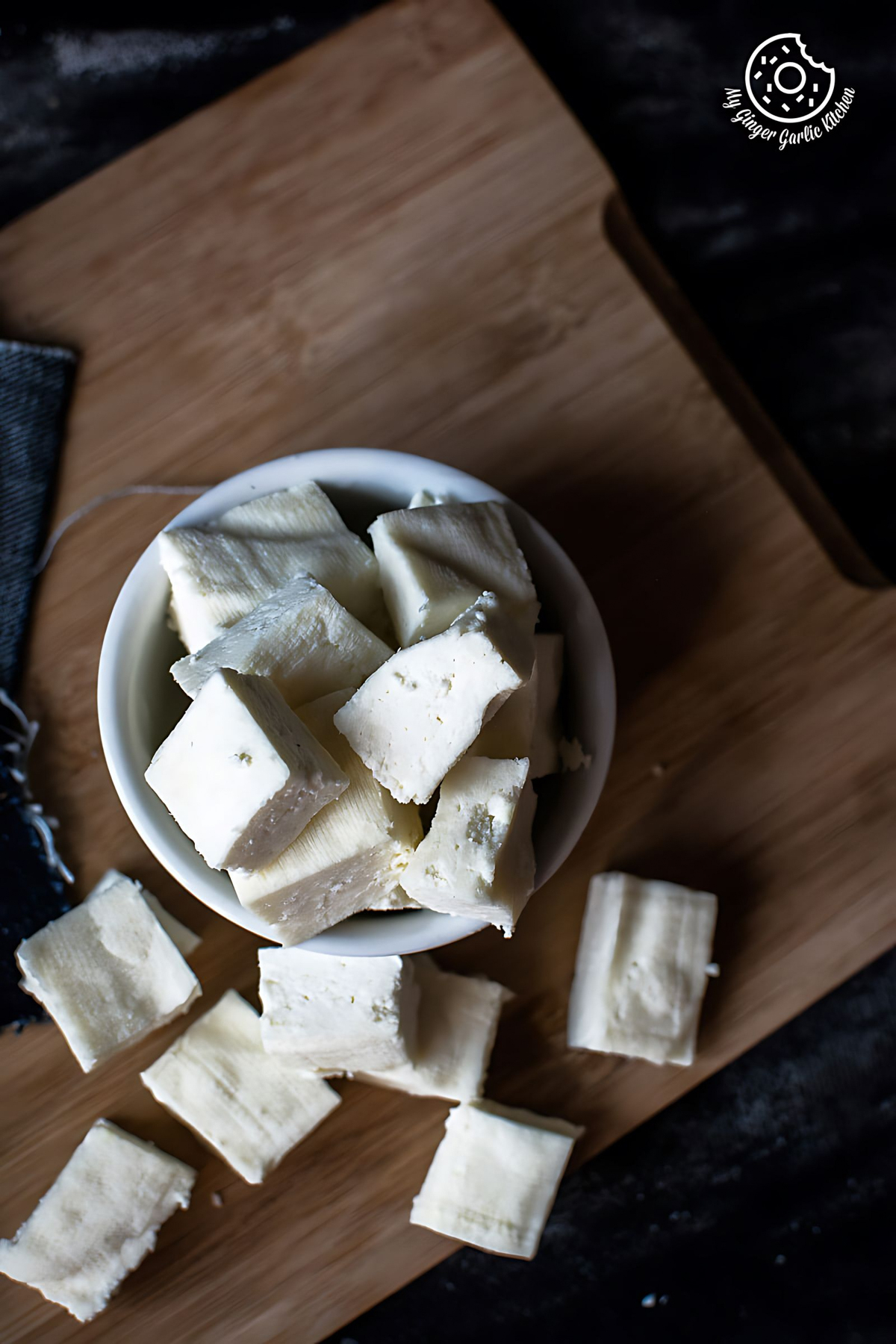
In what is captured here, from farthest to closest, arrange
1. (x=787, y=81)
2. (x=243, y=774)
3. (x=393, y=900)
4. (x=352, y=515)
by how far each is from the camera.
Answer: (x=787, y=81) < (x=352, y=515) < (x=393, y=900) < (x=243, y=774)

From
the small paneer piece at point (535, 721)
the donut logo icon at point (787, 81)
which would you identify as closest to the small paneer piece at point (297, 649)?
the small paneer piece at point (535, 721)

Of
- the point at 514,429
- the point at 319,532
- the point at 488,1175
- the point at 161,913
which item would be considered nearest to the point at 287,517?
the point at 319,532

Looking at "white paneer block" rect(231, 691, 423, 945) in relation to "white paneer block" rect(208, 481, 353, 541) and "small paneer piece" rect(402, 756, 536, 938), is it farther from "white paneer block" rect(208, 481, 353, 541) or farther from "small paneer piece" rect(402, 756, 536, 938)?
"white paneer block" rect(208, 481, 353, 541)

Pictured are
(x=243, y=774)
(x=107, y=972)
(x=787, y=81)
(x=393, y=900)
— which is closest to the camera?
(x=243, y=774)

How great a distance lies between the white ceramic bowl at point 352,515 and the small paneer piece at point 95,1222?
0.39 meters

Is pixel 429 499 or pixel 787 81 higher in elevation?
pixel 429 499

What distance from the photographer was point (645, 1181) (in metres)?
1.36

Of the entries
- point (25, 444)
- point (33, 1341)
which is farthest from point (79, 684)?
point (33, 1341)

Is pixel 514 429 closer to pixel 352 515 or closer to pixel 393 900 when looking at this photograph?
pixel 352 515

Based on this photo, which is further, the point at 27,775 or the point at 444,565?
the point at 27,775

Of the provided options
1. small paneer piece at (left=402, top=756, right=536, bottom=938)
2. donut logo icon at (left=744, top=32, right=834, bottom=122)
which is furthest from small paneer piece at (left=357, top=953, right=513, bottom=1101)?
donut logo icon at (left=744, top=32, right=834, bottom=122)

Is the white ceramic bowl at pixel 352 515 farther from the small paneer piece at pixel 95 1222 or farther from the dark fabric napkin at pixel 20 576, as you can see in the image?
the small paneer piece at pixel 95 1222

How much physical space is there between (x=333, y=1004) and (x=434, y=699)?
0.44m

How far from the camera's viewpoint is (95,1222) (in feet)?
3.72
